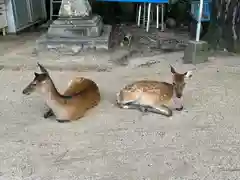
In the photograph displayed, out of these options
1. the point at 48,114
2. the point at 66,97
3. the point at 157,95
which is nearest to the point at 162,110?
the point at 157,95

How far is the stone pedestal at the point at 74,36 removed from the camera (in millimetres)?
4867

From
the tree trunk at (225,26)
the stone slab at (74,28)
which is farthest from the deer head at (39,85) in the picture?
the tree trunk at (225,26)

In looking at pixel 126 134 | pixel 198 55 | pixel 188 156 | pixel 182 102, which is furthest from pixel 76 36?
pixel 188 156

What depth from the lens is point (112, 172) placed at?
222 cm

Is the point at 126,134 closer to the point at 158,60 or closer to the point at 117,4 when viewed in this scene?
the point at 158,60

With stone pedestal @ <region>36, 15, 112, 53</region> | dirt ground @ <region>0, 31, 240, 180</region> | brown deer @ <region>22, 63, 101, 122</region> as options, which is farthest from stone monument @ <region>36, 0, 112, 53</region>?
brown deer @ <region>22, 63, 101, 122</region>

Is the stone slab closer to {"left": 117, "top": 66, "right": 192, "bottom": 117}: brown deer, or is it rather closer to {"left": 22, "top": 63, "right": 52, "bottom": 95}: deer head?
{"left": 117, "top": 66, "right": 192, "bottom": 117}: brown deer

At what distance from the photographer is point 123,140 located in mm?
2609

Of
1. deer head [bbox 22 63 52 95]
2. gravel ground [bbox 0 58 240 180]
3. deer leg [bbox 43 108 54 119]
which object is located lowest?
gravel ground [bbox 0 58 240 180]

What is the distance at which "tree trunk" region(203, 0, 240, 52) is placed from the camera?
4867 mm

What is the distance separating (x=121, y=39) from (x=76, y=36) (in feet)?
2.84

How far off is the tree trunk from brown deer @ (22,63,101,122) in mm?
2516

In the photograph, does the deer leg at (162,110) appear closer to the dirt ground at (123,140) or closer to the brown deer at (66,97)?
the dirt ground at (123,140)

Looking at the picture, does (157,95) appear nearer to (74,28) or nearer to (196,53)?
(196,53)
